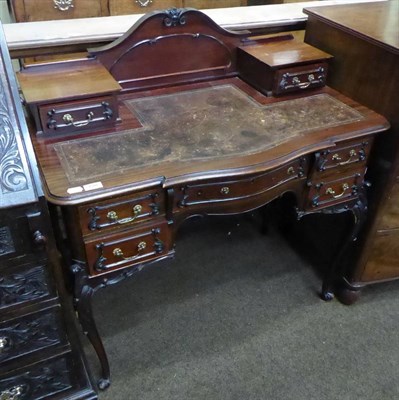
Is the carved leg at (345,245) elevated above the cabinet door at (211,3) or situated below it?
below

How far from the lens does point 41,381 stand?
121cm

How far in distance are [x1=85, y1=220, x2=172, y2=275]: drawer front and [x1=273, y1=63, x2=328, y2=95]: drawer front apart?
2.03ft

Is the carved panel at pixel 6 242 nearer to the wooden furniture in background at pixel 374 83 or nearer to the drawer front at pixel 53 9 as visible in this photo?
the wooden furniture in background at pixel 374 83

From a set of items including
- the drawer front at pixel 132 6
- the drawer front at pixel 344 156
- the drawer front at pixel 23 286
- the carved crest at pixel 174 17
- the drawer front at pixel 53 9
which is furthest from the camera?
the drawer front at pixel 132 6

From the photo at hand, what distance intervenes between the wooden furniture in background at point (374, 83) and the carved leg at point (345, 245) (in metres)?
0.05

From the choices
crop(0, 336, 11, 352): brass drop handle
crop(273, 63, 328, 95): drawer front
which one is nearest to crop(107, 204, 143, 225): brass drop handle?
crop(0, 336, 11, 352): brass drop handle

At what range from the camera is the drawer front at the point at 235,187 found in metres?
1.14

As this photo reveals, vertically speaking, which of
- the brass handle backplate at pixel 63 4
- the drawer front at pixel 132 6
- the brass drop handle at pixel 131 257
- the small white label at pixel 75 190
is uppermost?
the brass handle backplate at pixel 63 4

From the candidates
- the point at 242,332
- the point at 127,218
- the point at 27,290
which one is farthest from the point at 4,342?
the point at 242,332

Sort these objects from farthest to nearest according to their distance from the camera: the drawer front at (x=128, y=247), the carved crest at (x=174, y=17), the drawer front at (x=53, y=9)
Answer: the drawer front at (x=53, y=9)
the carved crest at (x=174, y=17)
the drawer front at (x=128, y=247)

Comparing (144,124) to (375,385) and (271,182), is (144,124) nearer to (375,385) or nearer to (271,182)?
(271,182)

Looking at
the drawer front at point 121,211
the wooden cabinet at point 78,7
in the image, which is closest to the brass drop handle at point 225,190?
the drawer front at point 121,211

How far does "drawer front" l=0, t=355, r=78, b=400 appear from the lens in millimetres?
1157

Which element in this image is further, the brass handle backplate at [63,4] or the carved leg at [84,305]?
the brass handle backplate at [63,4]
